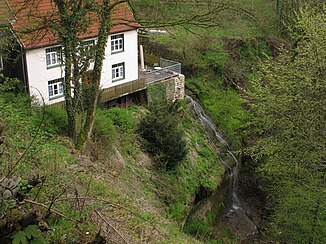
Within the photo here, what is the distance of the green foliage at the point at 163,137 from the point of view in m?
18.2

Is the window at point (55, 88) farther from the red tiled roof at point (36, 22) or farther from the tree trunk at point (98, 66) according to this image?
the tree trunk at point (98, 66)

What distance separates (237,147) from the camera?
25250 millimetres

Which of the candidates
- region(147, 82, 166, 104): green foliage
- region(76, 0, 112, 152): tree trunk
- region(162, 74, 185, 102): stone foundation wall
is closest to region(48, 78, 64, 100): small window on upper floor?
region(147, 82, 166, 104): green foliage

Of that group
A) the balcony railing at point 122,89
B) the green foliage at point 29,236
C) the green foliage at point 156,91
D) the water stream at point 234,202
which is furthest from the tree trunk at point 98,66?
the water stream at point 234,202

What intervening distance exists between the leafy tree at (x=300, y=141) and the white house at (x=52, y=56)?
6.84 m

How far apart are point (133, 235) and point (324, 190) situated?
8.63m

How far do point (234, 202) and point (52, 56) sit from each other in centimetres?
1189

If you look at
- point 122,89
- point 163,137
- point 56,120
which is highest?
point 56,120

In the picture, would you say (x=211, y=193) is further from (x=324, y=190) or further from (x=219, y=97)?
(x=219, y=97)

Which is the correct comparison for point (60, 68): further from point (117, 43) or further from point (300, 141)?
point (300, 141)

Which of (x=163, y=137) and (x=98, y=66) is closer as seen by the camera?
(x=98, y=66)

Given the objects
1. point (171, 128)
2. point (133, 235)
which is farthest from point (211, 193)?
point (133, 235)

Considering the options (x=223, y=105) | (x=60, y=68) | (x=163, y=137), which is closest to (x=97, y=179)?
(x=163, y=137)

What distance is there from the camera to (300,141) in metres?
16.5
